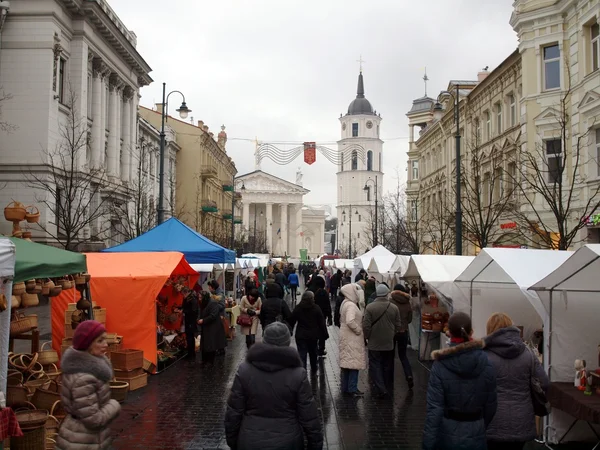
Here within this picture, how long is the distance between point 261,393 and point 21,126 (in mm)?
28345

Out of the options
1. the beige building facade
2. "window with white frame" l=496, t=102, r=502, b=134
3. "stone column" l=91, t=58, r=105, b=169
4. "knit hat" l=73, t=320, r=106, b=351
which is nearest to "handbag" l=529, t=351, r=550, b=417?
"knit hat" l=73, t=320, r=106, b=351

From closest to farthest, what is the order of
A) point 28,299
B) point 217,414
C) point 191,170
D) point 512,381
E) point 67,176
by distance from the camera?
point 512,381 < point 28,299 < point 217,414 < point 67,176 < point 191,170

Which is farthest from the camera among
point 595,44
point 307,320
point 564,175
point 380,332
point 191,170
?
point 191,170

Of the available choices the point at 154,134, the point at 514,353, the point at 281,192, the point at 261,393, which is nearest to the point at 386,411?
the point at 514,353

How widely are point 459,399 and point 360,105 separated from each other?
125 m

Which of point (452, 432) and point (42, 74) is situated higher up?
point (42, 74)

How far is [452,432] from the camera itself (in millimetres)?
4957

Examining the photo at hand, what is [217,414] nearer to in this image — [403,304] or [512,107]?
[403,304]

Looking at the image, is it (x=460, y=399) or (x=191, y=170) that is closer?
(x=460, y=399)

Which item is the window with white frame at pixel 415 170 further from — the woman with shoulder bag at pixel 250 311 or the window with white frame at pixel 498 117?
the woman with shoulder bag at pixel 250 311

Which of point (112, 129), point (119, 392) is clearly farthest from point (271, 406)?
point (112, 129)

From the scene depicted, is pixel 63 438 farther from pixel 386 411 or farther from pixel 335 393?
pixel 335 393

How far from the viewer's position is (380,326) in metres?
10.3

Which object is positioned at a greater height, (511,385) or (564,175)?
(564,175)
